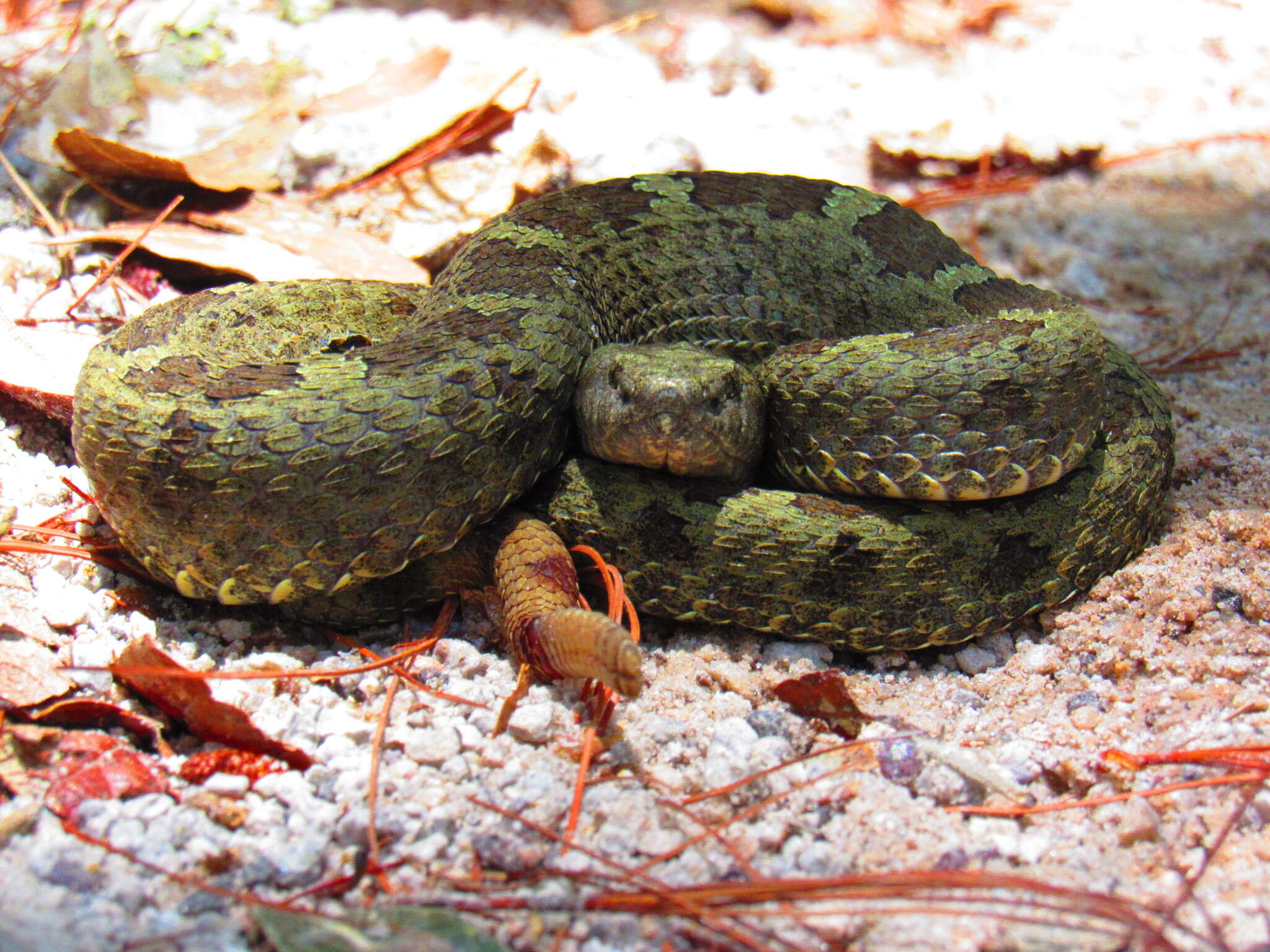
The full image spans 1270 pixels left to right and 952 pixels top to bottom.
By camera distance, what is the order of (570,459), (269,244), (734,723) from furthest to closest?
(269,244), (570,459), (734,723)

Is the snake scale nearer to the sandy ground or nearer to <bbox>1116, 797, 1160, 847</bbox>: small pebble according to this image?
the sandy ground

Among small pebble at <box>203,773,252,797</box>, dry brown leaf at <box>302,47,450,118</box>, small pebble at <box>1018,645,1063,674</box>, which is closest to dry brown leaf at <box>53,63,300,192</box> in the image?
dry brown leaf at <box>302,47,450,118</box>

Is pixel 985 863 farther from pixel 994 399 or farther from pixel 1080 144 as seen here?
pixel 1080 144

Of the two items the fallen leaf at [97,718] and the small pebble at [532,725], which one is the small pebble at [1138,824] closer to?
the small pebble at [532,725]

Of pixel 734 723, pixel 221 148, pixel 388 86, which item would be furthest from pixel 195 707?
pixel 388 86

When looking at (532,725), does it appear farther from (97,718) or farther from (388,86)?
(388,86)

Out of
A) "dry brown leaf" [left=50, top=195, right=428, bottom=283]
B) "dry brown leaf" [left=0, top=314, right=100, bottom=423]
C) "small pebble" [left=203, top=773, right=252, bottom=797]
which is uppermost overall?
"dry brown leaf" [left=50, top=195, right=428, bottom=283]

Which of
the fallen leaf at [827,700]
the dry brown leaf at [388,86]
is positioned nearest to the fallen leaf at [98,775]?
the fallen leaf at [827,700]
